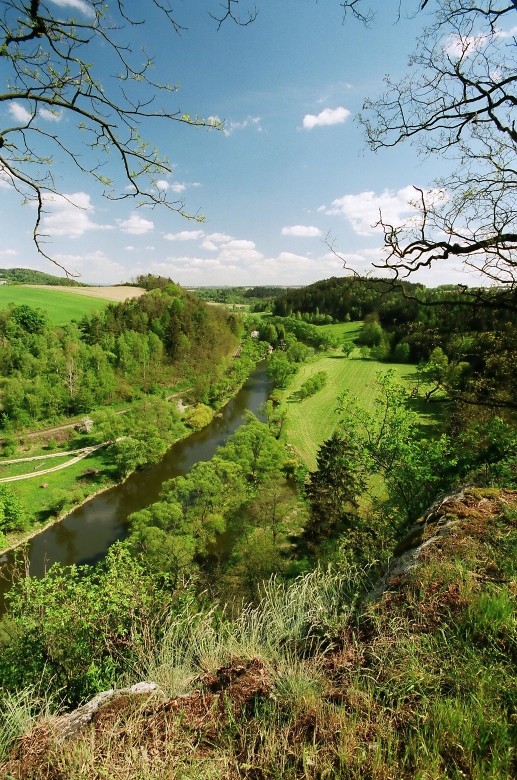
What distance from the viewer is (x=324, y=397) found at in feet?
149

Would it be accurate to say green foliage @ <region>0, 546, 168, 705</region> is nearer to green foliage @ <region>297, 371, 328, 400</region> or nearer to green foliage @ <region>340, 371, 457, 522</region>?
green foliage @ <region>340, 371, 457, 522</region>

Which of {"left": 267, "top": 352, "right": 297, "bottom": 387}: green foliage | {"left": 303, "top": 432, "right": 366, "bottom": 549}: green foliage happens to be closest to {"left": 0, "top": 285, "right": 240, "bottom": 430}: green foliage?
{"left": 267, "top": 352, "right": 297, "bottom": 387}: green foliage

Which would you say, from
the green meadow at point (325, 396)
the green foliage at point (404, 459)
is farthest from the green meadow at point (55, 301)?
the green foliage at point (404, 459)

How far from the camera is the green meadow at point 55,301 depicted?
58.9 meters

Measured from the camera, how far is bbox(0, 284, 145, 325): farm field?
59.5 m

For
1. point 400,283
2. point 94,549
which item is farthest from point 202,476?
point 400,283

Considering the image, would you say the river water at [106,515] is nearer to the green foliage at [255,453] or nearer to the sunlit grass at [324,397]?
the green foliage at [255,453]

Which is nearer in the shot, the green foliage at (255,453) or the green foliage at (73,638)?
the green foliage at (73,638)

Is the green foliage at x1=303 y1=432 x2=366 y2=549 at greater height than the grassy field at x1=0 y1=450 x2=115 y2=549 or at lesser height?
greater

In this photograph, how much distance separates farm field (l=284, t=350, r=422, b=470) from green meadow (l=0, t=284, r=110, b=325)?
36.7 metres

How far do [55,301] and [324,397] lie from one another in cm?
5227

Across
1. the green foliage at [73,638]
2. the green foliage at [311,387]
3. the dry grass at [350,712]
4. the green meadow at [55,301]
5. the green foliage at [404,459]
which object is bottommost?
the green foliage at [311,387]

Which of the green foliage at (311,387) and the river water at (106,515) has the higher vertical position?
the green foliage at (311,387)

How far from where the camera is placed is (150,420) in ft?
114
